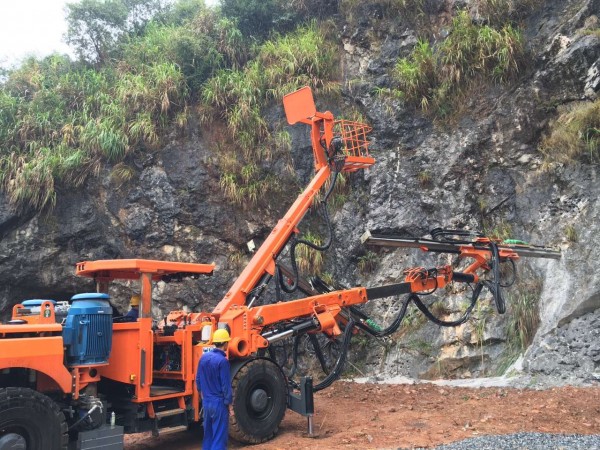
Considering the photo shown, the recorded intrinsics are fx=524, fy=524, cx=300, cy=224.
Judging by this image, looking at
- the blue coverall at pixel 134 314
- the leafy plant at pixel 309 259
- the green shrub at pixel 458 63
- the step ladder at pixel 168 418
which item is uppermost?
the green shrub at pixel 458 63

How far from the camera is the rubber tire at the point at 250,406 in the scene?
6.60 metres

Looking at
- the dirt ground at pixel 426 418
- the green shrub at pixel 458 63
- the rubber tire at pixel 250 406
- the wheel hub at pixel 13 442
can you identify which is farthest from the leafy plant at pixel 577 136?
the wheel hub at pixel 13 442

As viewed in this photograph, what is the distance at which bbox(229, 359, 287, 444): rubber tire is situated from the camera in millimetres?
6598

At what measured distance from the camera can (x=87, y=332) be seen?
5.73 m

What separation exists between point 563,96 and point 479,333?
17.5ft

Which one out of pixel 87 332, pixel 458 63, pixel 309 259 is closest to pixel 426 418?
pixel 87 332

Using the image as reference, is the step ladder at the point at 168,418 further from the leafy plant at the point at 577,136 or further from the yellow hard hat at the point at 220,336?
the leafy plant at the point at 577,136

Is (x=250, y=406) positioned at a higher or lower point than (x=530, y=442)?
higher

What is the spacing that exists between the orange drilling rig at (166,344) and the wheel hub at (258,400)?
17 mm

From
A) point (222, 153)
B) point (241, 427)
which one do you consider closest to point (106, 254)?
point (222, 153)

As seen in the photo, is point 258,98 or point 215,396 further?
point 258,98

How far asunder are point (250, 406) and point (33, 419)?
8.56 ft

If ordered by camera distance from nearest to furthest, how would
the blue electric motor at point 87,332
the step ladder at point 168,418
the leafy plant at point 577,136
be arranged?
the blue electric motor at point 87,332 → the step ladder at point 168,418 → the leafy plant at point 577,136

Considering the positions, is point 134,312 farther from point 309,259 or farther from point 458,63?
point 458,63
